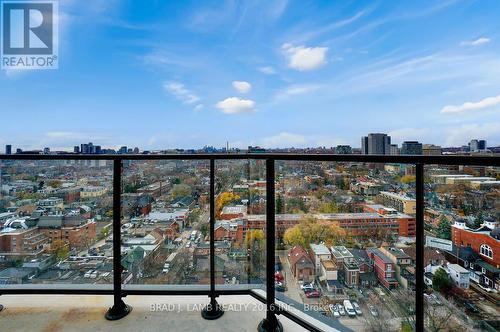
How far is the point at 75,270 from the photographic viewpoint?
188cm

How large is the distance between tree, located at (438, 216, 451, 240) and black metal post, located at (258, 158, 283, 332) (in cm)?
86

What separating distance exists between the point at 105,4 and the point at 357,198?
22.5ft

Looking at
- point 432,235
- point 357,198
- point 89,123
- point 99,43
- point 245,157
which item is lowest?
point 432,235

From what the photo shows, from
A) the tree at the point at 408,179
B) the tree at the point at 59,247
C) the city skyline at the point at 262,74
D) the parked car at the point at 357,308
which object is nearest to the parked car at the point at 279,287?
the parked car at the point at 357,308

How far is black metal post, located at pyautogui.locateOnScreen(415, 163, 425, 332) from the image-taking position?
3.49ft

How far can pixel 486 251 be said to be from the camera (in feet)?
2.99

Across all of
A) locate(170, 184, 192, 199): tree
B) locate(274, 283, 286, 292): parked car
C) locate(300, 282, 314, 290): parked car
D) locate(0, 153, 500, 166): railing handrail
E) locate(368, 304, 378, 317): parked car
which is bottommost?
locate(274, 283, 286, 292): parked car

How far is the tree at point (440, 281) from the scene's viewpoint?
1.05 metres

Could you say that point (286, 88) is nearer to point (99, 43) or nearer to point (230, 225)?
point (99, 43)

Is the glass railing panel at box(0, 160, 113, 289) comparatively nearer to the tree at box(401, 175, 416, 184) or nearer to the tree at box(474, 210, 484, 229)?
the tree at box(401, 175, 416, 184)

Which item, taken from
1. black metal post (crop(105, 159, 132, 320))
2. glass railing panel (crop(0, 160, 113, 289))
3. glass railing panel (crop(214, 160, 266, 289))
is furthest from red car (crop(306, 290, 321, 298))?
glass railing panel (crop(0, 160, 113, 289))

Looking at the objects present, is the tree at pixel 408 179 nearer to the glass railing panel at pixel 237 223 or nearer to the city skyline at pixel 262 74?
the glass railing panel at pixel 237 223

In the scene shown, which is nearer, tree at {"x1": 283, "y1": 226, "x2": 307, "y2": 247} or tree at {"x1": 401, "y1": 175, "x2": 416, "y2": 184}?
tree at {"x1": 401, "y1": 175, "x2": 416, "y2": 184}

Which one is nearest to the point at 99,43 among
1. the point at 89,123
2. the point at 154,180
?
the point at 89,123
